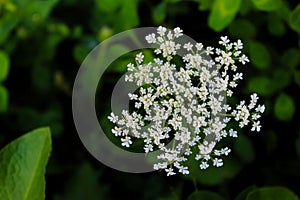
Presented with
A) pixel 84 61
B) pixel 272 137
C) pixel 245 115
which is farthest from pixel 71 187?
pixel 245 115

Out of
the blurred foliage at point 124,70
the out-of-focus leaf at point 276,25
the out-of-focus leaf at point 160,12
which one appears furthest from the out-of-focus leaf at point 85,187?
the out-of-focus leaf at point 276,25

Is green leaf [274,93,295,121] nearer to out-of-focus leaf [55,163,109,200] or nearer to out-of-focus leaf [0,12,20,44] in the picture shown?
out-of-focus leaf [55,163,109,200]

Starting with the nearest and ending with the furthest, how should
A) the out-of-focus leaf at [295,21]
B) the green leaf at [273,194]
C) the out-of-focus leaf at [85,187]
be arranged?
the green leaf at [273,194] < the out-of-focus leaf at [295,21] < the out-of-focus leaf at [85,187]

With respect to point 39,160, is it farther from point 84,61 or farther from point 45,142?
point 84,61

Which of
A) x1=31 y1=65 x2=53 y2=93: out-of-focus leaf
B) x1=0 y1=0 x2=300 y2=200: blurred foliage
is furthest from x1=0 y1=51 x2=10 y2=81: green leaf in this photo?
x1=31 y1=65 x2=53 y2=93: out-of-focus leaf

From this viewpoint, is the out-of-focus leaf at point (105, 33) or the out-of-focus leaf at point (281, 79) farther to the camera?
the out-of-focus leaf at point (105, 33)

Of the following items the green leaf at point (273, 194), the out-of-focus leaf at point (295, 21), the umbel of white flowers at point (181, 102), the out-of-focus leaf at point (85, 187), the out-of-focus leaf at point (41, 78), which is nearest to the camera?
the umbel of white flowers at point (181, 102)

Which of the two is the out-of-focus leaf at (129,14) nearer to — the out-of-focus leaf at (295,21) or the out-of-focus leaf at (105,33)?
the out-of-focus leaf at (105,33)

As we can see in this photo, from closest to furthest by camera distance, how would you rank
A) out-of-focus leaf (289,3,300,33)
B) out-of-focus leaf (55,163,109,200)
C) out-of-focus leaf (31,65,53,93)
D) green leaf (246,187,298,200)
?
green leaf (246,187,298,200) → out-of-focus leaf (289,3,300,33) → out-of-focus leaf (55,163,109,200) → out-of-focus leaf (31,65,53,93)
